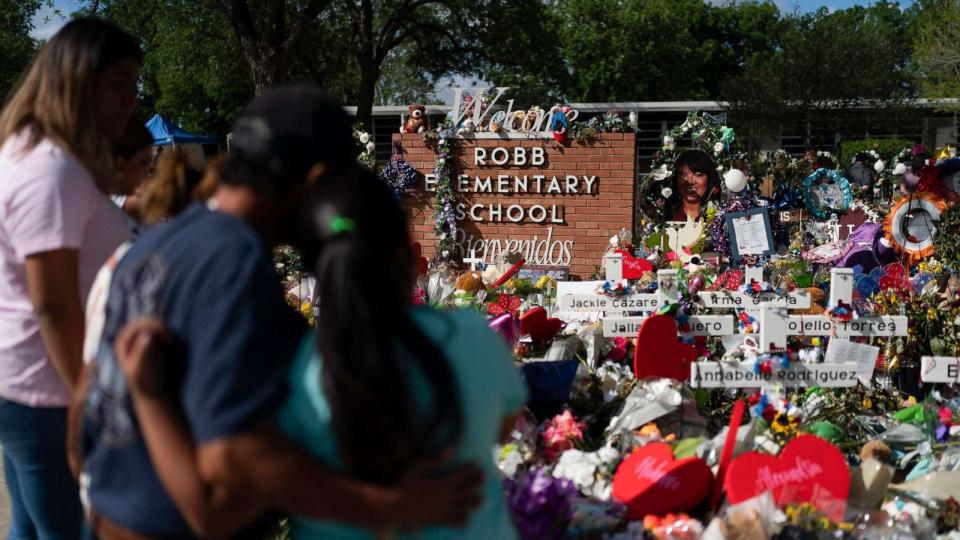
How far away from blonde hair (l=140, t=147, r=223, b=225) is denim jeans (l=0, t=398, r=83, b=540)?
48cm

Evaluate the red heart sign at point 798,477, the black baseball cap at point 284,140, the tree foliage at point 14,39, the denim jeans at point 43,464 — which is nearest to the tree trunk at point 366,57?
the tree foliage at point 14,39

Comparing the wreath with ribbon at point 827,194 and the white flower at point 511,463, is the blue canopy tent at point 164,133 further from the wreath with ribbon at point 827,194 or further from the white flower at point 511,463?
the white flower at point 511,463

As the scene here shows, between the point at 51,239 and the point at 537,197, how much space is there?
7.67 meters

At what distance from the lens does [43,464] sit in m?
1.94

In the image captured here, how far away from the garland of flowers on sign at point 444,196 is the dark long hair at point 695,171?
2.18 metres

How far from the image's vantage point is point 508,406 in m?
1.49

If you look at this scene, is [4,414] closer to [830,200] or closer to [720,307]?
[720,307]

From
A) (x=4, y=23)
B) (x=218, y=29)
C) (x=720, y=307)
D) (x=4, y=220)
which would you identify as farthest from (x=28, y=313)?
(x=4, y=23)

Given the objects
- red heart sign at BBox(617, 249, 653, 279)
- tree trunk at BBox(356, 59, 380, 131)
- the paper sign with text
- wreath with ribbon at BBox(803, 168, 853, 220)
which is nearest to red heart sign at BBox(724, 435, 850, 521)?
the paper sign with text

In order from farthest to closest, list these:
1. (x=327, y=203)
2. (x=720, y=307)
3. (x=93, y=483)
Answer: (x=720, y=307) < (x=93, y=483) < (x=327, y=203)

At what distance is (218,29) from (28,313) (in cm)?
1927

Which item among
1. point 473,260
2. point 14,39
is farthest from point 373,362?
point 14,39

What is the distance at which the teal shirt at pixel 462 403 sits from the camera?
1281 millimetres

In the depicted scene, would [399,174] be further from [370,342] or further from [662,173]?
[370,342]
